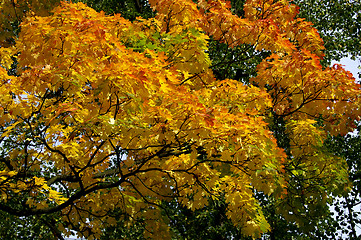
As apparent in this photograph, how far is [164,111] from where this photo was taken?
6078 mm

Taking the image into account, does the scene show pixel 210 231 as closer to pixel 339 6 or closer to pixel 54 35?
pixel 54 35

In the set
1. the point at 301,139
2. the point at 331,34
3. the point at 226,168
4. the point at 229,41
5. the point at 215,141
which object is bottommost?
the point at 215,141

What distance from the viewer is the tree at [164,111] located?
601 centimetres

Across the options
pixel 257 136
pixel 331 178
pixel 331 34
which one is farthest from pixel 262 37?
pixel 331 34

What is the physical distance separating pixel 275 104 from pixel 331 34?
9.29m

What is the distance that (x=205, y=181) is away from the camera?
832 centimetres

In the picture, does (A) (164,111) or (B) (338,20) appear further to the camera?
(B) (338,20)

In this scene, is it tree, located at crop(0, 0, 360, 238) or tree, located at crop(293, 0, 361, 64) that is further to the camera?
tree, located at crop(293, 0, 361, 64)

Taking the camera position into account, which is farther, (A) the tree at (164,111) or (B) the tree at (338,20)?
(B) the tree at (338,20)

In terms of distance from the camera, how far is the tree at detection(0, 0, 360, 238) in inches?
237

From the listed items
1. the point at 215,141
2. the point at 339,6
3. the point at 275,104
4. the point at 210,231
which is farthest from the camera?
the point at 339,6

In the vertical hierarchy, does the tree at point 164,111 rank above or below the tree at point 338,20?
below

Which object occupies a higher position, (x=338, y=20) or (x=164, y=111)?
(x=338, y=20)

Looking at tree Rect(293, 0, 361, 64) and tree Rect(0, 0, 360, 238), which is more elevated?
tree Rect(293, 0, 361, 64)
